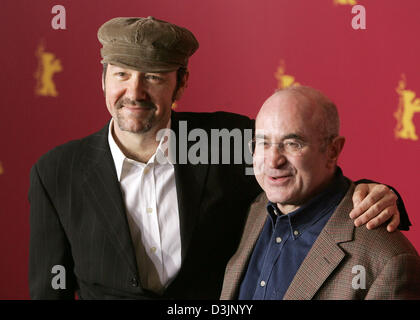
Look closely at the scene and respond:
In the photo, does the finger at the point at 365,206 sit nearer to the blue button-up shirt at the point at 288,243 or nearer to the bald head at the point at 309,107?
the blue button-up shirt at the point at 288,243

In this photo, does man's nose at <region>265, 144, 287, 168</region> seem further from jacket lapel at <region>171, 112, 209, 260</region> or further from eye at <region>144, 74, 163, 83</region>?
eye at <region>144, 74, 163, 83</region>

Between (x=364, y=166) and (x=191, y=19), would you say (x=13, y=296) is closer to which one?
(x=191, y=19)

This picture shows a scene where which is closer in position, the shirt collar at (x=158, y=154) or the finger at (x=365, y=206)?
the finger at (x=365, y=206)

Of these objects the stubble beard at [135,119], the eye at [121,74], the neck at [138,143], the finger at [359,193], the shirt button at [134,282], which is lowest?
the shirt button at [134,282]

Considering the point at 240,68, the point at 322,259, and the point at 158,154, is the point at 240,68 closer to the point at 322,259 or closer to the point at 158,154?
the point at 158,154

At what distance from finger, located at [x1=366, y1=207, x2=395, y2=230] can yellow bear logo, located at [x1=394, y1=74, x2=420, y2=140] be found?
5.12 feet

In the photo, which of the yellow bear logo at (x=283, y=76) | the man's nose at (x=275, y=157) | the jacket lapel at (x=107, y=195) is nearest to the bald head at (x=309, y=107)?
the man's nose at (x=275, y=157)

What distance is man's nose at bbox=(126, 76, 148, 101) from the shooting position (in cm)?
221

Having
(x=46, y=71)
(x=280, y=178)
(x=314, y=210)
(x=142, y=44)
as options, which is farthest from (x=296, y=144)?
(x=46, y=71)

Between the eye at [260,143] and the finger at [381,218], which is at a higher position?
the eye at [260,143]

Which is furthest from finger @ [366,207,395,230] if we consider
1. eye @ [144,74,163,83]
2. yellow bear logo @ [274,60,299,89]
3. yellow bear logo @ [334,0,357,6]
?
yellow bear logo @ [334,0,357,6]

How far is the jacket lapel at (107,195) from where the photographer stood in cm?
223
